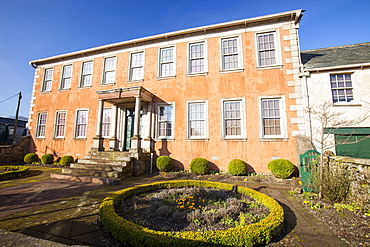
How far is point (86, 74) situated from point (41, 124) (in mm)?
5562

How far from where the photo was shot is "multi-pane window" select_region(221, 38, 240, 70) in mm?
10029

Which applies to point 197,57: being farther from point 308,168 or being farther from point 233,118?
point 308,168

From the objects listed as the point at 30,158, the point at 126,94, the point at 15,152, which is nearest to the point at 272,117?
the point at 126,94

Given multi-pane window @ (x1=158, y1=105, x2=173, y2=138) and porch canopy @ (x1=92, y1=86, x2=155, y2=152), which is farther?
multi-pane window @ (x1=158, y1=105, x2=173, y2=138)

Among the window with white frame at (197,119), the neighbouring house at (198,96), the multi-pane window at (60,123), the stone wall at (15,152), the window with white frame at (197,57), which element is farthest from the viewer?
the multi-pane window at (60,123)

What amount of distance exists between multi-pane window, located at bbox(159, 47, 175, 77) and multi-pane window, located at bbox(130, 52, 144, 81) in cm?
138

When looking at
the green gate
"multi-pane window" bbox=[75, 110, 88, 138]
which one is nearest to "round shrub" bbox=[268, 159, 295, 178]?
the green gate

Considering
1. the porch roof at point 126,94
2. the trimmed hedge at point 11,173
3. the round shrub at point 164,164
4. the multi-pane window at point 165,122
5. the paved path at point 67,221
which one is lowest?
the paved path at point 67,221

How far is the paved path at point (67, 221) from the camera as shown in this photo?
2.77 metres

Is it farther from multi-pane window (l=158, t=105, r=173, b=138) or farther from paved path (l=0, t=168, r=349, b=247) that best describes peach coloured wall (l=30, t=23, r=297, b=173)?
paved path (l=0, t=168, r=349, b=247)

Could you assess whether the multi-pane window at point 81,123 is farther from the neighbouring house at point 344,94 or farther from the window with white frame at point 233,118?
the neighbouring house at point 344,94

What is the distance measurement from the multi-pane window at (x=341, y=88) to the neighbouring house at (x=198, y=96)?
1.65 meters

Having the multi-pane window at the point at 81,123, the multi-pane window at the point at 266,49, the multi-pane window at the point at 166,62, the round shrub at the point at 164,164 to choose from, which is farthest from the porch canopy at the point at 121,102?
the multi-pane window at the point at 266,49

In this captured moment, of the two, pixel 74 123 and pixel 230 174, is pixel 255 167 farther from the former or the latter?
pixel 74 123
